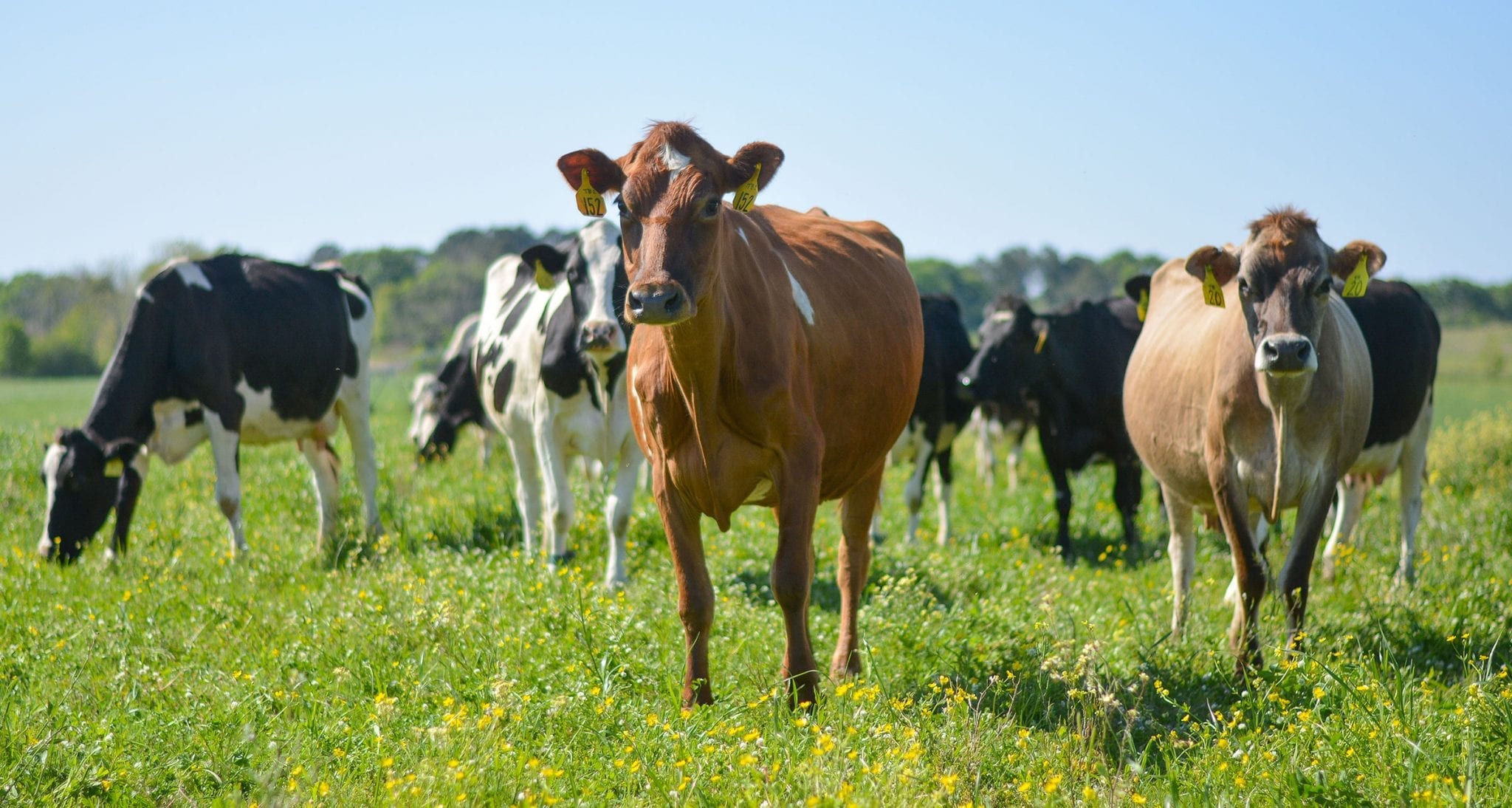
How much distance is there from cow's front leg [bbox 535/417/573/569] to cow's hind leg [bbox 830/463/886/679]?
2.73 metres

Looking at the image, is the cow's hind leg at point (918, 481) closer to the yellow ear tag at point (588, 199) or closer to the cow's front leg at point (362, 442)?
the cow's front leg at point (362, 442)

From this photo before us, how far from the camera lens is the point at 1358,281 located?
645 cm

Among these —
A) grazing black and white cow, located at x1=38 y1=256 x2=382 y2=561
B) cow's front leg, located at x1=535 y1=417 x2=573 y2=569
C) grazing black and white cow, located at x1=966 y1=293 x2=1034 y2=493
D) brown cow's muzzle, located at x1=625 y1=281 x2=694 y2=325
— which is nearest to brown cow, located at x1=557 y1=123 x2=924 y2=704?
brown cow's muzzle, located at x1=625 y1=281 x2=694 y2=325

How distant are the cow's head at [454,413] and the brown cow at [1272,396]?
35.1ft

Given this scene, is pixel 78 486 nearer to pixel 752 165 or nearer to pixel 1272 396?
pixel 752 165

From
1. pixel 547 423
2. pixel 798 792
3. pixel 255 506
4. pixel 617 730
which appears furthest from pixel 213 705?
pixel 255 506

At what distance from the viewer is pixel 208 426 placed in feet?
29.9

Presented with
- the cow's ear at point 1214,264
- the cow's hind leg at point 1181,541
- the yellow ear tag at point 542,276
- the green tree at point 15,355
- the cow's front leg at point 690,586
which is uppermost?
the cow's ear at point 1214,264

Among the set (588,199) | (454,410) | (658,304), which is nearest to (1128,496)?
(588,199)

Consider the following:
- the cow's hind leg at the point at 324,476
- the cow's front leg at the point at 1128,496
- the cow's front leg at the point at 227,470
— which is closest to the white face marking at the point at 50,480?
the cow's front leg at the point at 227,470

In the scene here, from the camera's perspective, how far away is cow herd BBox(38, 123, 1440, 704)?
5.05 m

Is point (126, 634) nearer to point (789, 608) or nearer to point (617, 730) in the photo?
point (617, 730)

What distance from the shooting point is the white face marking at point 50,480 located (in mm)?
8625

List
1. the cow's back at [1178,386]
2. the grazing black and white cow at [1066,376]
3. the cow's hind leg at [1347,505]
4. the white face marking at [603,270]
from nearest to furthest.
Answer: the cow's back at [1178,386] < the white face marking at [603,270] < the cow's hind leg at [1347,505] < the grazing black and white cow at [1066,376]
